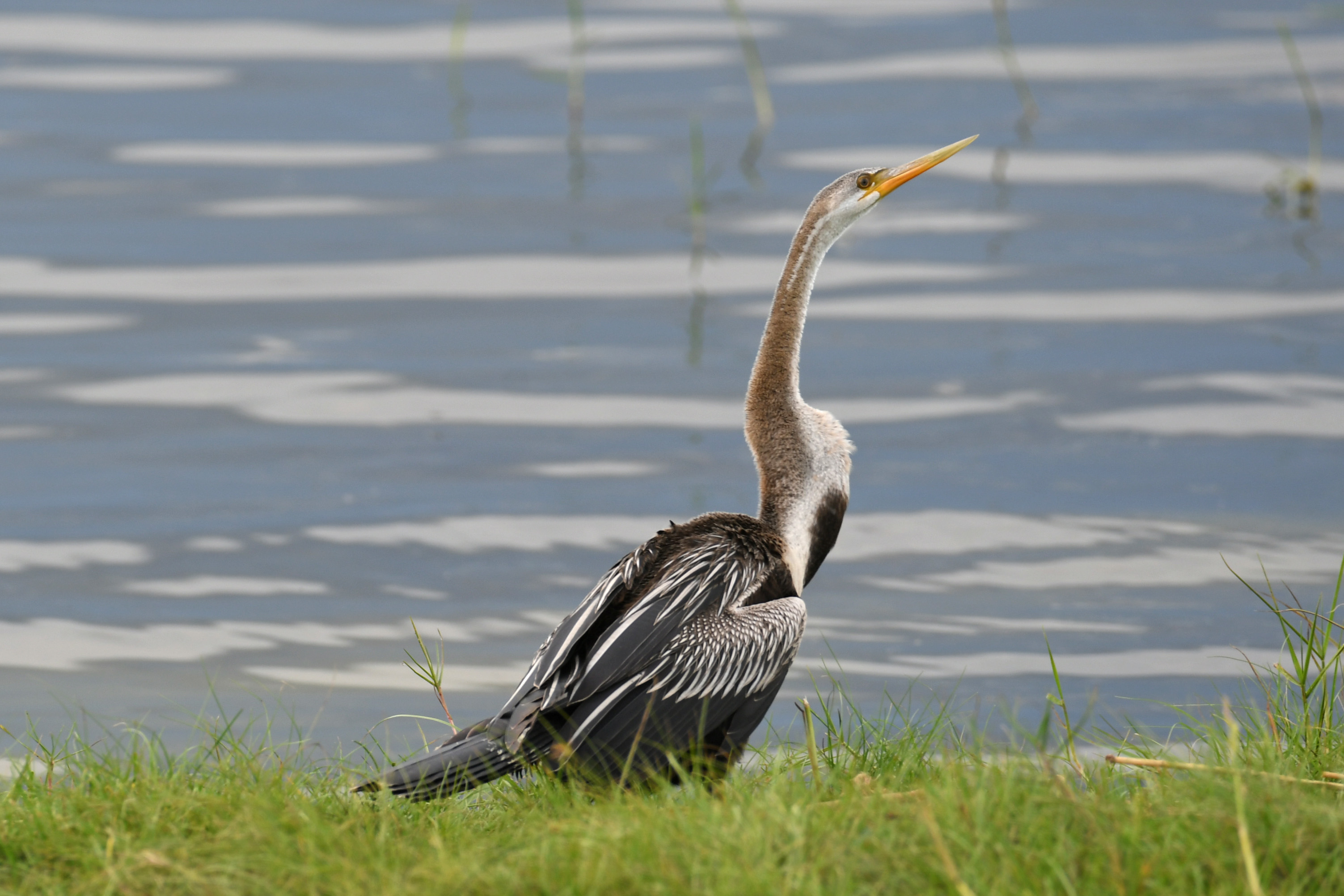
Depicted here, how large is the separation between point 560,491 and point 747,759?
446cm

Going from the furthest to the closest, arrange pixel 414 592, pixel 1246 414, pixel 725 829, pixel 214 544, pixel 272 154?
1. pixel 272 154
2. pixel 1246 414
3. pixel 214 544
4. pixel 414 592
5. pixel 725 829

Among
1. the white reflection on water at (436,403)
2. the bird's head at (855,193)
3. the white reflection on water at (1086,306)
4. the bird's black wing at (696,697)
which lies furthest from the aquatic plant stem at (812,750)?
the white reflection on water at (1086,306)

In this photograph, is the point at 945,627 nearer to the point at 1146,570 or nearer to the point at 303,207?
the point at 1146,570

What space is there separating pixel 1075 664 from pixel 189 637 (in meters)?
3.92

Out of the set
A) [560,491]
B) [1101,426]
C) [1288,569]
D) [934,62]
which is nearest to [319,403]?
[560,491]

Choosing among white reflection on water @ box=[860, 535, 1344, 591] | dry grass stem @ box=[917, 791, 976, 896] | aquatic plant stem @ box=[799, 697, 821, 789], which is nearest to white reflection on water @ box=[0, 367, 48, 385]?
white reflection on water @ box=[860, 535, 1344, 591]

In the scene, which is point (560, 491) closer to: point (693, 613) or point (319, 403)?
point (319, 403)

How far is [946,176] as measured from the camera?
16.0 meters

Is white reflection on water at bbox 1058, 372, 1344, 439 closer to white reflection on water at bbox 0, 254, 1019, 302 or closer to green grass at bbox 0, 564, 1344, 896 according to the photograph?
white reflection on water at bbox 0, 254, 1019, 302

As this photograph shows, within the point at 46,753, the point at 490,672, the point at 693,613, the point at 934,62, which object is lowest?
the point at 490,672

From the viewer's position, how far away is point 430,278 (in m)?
13.4

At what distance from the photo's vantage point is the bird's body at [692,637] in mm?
4652

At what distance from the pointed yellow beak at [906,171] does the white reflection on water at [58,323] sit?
7.82 meters

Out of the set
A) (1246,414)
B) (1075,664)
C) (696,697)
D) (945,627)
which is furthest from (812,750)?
(1246,414)
